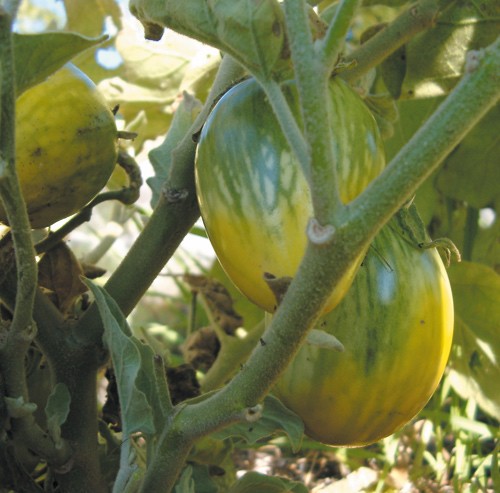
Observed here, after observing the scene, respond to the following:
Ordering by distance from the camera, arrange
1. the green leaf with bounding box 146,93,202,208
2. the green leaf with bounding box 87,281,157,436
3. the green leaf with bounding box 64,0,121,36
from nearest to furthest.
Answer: the green leaf with bounding box 87,281,157,436 → the green leaf with bounding box 146,93,202,208 → the green leaf with bounding box 64,0,121,36

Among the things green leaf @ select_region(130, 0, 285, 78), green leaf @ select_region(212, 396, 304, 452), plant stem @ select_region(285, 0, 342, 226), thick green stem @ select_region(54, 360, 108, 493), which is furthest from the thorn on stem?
thick green stem @ select_region(54, 360, 108, 493)

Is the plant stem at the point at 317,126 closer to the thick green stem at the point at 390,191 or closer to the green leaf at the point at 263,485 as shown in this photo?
the thick green stem at the point at 390,191

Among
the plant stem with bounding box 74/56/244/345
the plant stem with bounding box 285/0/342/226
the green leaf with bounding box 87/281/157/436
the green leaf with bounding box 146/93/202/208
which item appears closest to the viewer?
the plant stem with bounding box 285/0/342/226

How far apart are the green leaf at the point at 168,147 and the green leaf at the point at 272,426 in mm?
255

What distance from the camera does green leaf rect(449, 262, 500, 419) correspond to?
1.00 metres

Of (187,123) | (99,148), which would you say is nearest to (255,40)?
(99,148)

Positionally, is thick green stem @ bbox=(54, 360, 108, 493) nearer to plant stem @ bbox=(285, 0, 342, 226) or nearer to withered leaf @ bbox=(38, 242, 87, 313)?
withered leaf @ bbox=(38, 242, 87, 313)

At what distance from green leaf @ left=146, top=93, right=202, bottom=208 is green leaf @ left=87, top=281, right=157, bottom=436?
0.23m

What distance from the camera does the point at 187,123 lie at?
30.6 inches

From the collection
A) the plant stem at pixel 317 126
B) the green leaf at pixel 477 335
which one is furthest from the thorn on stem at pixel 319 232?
the green leaf at pixel 477 335

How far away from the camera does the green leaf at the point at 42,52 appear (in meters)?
0.45

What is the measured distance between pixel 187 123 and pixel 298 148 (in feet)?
1.21

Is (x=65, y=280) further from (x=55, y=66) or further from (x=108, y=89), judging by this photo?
(x=108, y=89)

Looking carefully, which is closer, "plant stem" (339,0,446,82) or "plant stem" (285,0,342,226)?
"plant stem" (285,0,342,226)
